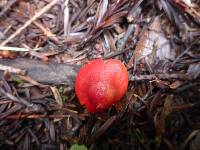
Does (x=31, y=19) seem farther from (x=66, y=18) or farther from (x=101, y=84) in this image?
(x=101, y=84)

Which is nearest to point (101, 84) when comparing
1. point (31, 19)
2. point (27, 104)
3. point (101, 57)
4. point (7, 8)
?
point (101, 57)

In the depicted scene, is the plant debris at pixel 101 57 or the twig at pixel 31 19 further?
the twig at pixel 31 19

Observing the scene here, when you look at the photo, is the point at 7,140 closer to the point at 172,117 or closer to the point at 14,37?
the point at 14,37

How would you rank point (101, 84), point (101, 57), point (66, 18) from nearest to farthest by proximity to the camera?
point (101, 84), point (101, 57), point (66, 18)

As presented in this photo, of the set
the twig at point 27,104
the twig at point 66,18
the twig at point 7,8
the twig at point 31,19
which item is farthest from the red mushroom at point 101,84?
the twig at point 7,8

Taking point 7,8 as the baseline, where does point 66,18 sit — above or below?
below

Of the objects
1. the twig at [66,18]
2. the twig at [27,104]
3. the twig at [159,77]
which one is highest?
the twig at [66,18]

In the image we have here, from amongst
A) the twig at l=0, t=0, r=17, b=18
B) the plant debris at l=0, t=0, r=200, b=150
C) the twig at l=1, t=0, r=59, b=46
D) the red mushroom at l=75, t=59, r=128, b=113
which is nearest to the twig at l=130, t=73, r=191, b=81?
the plant debris at l=0, t=0, r=200, b=150

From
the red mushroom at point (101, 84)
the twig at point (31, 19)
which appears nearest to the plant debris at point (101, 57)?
the twig at point (31, 19)

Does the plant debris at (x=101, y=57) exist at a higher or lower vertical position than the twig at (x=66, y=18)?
lower

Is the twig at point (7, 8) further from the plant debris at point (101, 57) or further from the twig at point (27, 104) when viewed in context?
the twig at point (27, 104)
